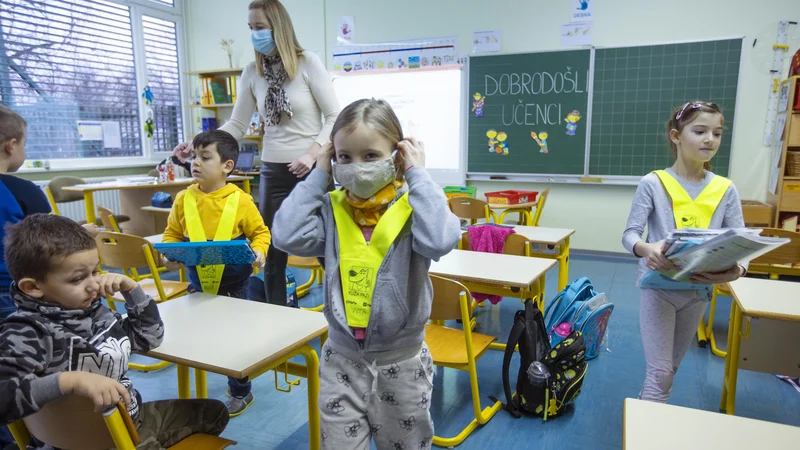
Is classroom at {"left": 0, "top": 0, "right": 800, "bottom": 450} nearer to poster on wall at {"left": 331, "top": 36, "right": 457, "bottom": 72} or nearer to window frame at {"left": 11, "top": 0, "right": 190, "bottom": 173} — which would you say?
poster on wall at {"left": 331, "top": 36, "right": 457, "bottom": 72}

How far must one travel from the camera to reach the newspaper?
1.24 m

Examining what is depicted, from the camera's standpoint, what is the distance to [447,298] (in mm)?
1921

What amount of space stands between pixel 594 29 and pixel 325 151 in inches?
180

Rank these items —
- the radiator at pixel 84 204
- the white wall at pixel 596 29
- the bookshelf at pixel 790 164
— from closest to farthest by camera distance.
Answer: the bookshelf at pixel 790 164 < the white wall at pixel 596 29 < the radiator at pixel 84 204

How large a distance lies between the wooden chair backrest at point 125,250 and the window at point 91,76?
380cm

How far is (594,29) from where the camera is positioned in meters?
4.91

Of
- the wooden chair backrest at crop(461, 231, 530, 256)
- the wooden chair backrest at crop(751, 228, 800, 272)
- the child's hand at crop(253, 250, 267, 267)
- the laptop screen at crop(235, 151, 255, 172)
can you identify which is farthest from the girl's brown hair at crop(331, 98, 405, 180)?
the laptop screen at crop(235, 151, 255, 172)

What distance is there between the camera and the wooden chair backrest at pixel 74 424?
99cm

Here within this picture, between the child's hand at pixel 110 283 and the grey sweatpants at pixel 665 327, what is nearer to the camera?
the child's hand at pixel 110 283

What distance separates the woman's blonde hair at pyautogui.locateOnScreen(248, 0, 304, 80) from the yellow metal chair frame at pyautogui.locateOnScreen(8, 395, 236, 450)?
5.29ft

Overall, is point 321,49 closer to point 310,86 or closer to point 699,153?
point 310,86

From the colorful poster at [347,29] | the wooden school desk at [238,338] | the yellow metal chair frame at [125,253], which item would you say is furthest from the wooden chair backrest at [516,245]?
the colorful poster at [347,29]

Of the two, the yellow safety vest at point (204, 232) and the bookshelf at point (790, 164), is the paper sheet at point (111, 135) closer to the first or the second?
the yellow safety vest at point (204, 232)

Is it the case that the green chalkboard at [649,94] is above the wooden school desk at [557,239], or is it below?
above
